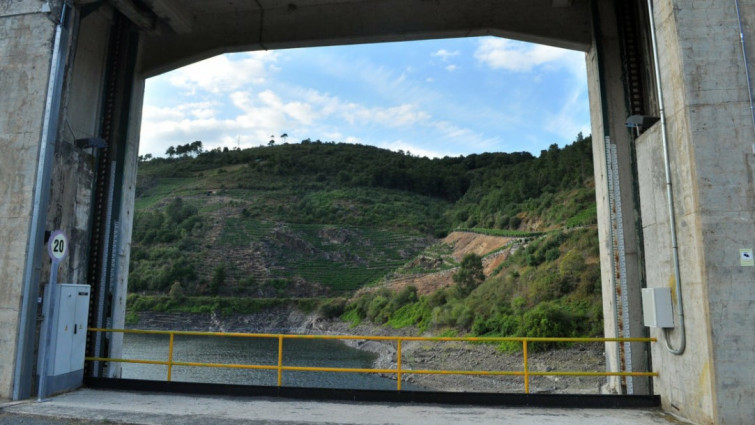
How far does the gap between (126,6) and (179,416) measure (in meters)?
8.10

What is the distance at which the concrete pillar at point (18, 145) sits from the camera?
24.0 feet

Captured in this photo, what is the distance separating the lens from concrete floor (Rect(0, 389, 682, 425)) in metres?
6.20

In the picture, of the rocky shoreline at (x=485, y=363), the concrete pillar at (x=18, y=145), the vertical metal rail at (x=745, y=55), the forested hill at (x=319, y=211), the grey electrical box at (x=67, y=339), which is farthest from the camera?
the forested hill at (x=319, y=211)

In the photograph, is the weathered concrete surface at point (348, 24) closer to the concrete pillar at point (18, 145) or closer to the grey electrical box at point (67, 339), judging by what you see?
the concrete pillar at point (18, 145)

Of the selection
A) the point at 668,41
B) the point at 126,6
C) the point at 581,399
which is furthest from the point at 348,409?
the point at 126,6

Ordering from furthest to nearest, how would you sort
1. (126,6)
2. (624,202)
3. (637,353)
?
(126,6)
(624,202)
(637,353)

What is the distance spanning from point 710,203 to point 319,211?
308 ft

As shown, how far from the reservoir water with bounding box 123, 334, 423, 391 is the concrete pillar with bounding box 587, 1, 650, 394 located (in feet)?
35.2

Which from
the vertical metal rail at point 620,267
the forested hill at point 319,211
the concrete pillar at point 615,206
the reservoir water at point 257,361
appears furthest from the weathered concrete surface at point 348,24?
the forested hill at point 319,211

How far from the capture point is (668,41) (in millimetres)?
6324

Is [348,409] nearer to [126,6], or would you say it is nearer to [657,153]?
[657,153]

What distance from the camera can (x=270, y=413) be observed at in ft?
21.9

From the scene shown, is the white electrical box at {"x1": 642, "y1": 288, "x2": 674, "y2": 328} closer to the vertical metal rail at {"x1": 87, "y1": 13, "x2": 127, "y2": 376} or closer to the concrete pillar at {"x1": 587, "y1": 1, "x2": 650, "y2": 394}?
the concrete pillar at {"x1": 587, "y1": 1, "x2": 650, "y2": 394}

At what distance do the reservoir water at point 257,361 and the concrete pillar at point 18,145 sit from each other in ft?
36.0
